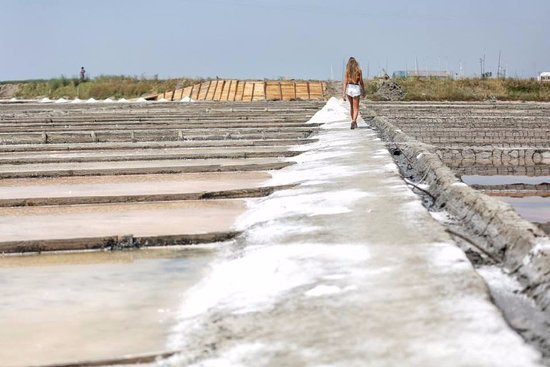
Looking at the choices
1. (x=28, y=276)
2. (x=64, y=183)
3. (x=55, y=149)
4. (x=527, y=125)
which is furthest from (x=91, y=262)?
(x=527, y=125)

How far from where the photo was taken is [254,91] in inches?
824

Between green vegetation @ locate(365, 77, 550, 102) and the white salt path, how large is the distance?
16.9 metres

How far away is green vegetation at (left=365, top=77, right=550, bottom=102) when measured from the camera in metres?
20.0

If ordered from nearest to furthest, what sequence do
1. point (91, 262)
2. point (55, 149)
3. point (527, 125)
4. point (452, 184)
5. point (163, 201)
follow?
point (91, 262) < point (452, 184) < point (163, 201) < point (55, 149) < point (527, 125)

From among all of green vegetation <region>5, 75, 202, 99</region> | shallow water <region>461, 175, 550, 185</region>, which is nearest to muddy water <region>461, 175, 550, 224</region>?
shallow water <region>461, 175, 550, 185</region>

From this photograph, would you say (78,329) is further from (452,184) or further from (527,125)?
(527,125)

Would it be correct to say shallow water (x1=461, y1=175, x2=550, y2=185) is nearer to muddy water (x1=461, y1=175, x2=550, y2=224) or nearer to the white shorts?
muddy water (x1=461, y1=175, x2=550, y2=224)

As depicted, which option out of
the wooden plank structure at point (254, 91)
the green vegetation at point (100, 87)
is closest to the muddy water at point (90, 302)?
the wooden plank structure at point (254, 91)

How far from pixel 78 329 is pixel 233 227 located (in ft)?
4.58

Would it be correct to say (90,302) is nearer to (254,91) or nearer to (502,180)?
(502,180)

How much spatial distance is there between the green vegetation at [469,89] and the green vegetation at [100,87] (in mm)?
7117

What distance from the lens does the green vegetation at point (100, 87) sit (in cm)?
2611

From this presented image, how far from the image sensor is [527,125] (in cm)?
941

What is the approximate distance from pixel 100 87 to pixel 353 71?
67.6 feet
